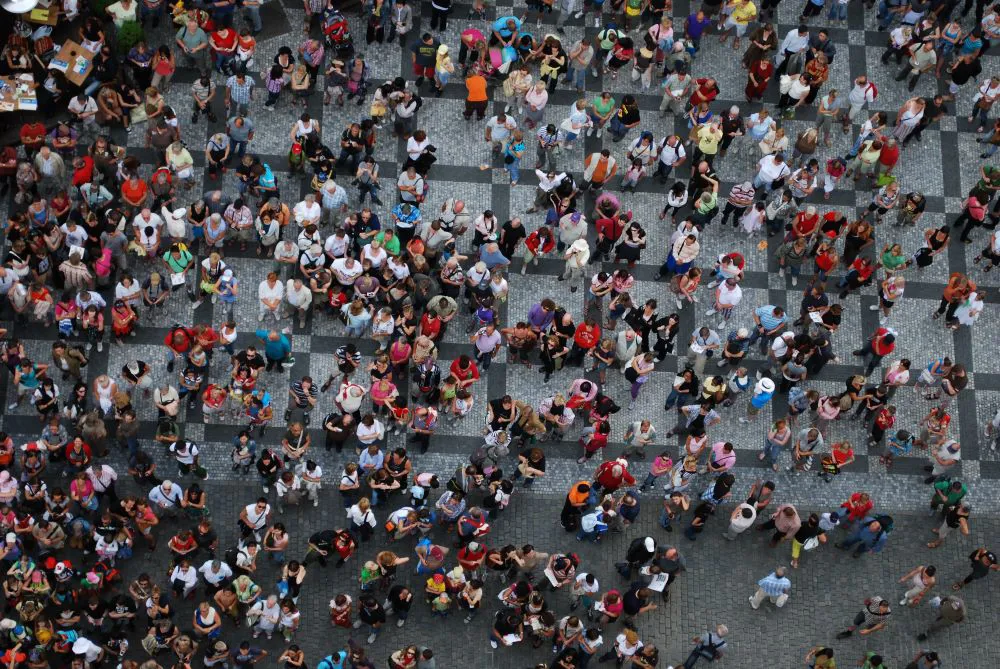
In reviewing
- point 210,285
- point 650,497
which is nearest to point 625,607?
point 650,497

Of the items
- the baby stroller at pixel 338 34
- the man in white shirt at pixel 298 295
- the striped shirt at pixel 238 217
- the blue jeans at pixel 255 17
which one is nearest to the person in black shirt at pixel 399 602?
the man in white shirt at pixel 298 295

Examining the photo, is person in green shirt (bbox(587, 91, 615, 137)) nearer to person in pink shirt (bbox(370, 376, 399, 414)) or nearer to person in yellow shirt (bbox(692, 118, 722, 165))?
person in yellow shirt (bbox(692, 118, 722, 165))

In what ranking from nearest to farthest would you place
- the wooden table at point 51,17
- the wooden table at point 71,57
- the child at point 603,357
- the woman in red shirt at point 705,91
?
the child at point 603,357, the wooden table at point 71,57, the wooden table at point 51,17, the woman in red shirt at point 705,91

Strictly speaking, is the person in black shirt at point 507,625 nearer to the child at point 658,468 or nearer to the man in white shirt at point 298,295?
the child at point 658,468

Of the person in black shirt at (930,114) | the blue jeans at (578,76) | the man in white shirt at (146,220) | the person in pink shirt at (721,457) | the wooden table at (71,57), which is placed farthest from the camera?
the blue jeans at (578,76)

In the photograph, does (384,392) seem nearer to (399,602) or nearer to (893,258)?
(399,602)

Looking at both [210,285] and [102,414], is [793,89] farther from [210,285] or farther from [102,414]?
[102,414]
